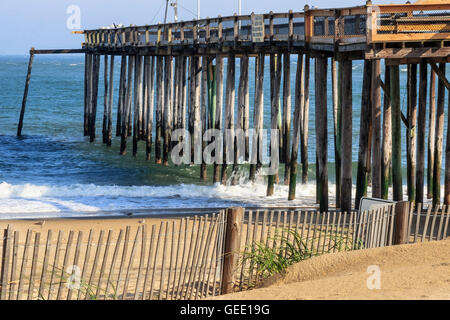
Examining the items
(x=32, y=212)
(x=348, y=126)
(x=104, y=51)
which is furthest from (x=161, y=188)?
(x=104, y=51)

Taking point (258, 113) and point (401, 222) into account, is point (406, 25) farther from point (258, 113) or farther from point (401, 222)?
point (258, 113)

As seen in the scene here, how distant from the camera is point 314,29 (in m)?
15.9

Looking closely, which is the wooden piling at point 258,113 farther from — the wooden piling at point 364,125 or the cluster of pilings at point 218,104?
the wooden piling at point 364,125

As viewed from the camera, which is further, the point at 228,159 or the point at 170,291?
the point at 228,159

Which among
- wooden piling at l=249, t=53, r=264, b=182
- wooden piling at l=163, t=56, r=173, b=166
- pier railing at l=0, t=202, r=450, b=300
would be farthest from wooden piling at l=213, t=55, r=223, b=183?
pier railing at l=0, t=202, r=450, b=300

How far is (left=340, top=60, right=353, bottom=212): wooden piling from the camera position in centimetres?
1402

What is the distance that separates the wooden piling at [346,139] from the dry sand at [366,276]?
5122 millimetres

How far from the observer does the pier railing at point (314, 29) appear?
12914 millimetres

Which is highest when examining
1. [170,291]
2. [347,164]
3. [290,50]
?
[290,50]

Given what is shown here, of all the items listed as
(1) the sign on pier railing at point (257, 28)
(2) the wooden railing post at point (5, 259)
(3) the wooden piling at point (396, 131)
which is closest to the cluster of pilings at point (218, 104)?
(1) the sign on pier railing at point (257, 28)
